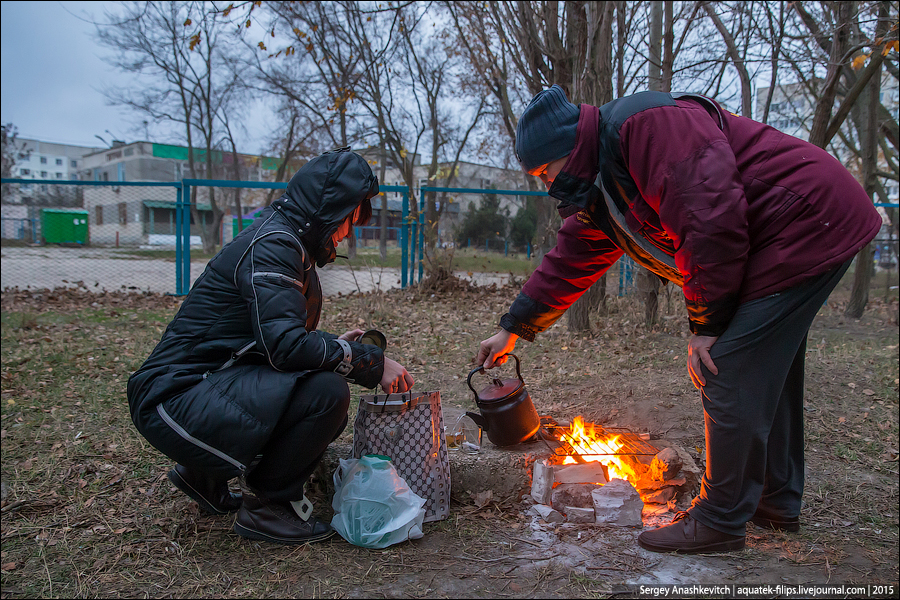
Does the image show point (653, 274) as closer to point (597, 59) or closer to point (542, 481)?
point (597, 59)

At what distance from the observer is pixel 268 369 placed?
2.16m

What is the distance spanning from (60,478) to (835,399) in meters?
4.97

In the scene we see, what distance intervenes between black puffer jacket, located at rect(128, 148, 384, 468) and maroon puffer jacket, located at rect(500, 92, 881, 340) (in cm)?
87

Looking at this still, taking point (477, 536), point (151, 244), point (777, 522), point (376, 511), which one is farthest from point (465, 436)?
point (151, 244)

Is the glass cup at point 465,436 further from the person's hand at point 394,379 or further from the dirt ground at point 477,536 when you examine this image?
the person's hand at point 394,379

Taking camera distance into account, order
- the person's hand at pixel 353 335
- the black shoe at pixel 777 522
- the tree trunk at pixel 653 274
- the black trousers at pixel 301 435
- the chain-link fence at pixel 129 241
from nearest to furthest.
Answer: the black trousers at pixel 301 435, the black shoe at pixel 777 522, the person's hand at pixel 353 335, the tree trunk at pixel 653 274, the chain-link fence at pixel 129 241

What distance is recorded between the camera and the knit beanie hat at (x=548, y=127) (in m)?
2.01

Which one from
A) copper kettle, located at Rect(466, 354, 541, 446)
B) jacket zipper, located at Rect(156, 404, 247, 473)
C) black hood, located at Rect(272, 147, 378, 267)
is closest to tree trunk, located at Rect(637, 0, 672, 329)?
copper kettle, located at Rect(466, 354, 541, 446)

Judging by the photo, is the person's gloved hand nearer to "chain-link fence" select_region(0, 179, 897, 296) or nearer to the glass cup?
the glass cup

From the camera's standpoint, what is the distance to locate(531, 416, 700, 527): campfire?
250 cm

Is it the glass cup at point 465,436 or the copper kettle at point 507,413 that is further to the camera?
the glass cup at point 465,436

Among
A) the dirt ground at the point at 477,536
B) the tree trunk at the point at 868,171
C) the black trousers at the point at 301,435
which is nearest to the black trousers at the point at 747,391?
the dirt ground at the point at 477,536

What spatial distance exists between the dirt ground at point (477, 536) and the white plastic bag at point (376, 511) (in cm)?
6

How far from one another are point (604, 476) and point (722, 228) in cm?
138
